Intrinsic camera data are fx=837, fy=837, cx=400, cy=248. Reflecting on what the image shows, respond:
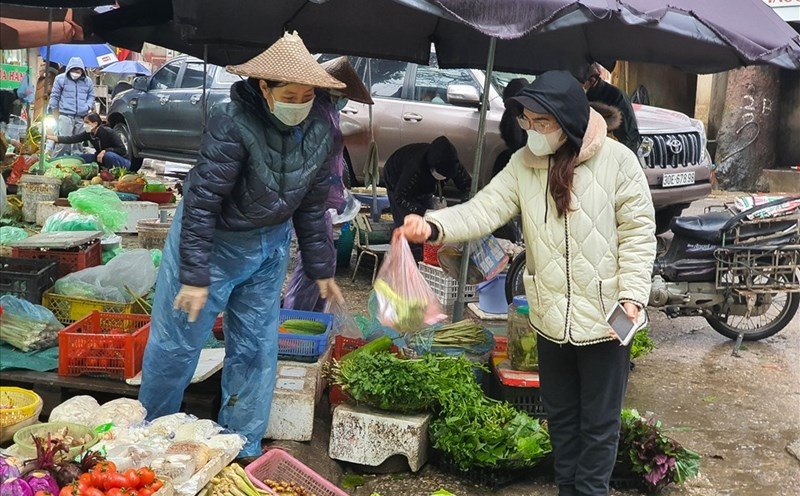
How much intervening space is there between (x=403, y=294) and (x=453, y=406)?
2.79 feet

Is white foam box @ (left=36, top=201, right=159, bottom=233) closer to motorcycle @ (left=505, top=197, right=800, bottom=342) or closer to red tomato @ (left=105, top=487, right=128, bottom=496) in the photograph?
motorcycle @ (left=505, top=197, right=800, bottom=342)

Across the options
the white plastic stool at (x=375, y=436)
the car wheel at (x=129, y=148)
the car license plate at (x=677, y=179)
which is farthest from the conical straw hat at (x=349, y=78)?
the car wheel at (x=129, y=148)

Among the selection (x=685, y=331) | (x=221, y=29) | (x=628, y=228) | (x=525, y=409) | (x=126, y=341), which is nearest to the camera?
(x=628, y=228)

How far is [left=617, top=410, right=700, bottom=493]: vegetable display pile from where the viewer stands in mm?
4387

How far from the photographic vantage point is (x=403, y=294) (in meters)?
4.06

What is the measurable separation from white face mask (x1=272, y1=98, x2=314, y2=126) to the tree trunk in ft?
42.2

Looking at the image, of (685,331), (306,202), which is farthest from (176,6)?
(685,331)

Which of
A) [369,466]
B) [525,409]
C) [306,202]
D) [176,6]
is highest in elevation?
[176,6]

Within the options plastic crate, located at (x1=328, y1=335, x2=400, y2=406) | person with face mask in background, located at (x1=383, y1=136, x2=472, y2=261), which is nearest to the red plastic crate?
person with face mask in background, located at (x1=383, y1=136, x2=472, y2=261)

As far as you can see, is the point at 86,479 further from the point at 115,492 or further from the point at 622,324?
the point at 622,324

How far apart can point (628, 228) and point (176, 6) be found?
3.34 meters

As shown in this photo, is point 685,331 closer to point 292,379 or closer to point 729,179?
point 292,379

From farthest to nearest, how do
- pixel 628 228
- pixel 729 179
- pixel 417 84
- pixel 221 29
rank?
1. pixel 729 179
2. pixel 417 84
3. pixel 221 29
4. pixel 628 228

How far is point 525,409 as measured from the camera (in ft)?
16.2
